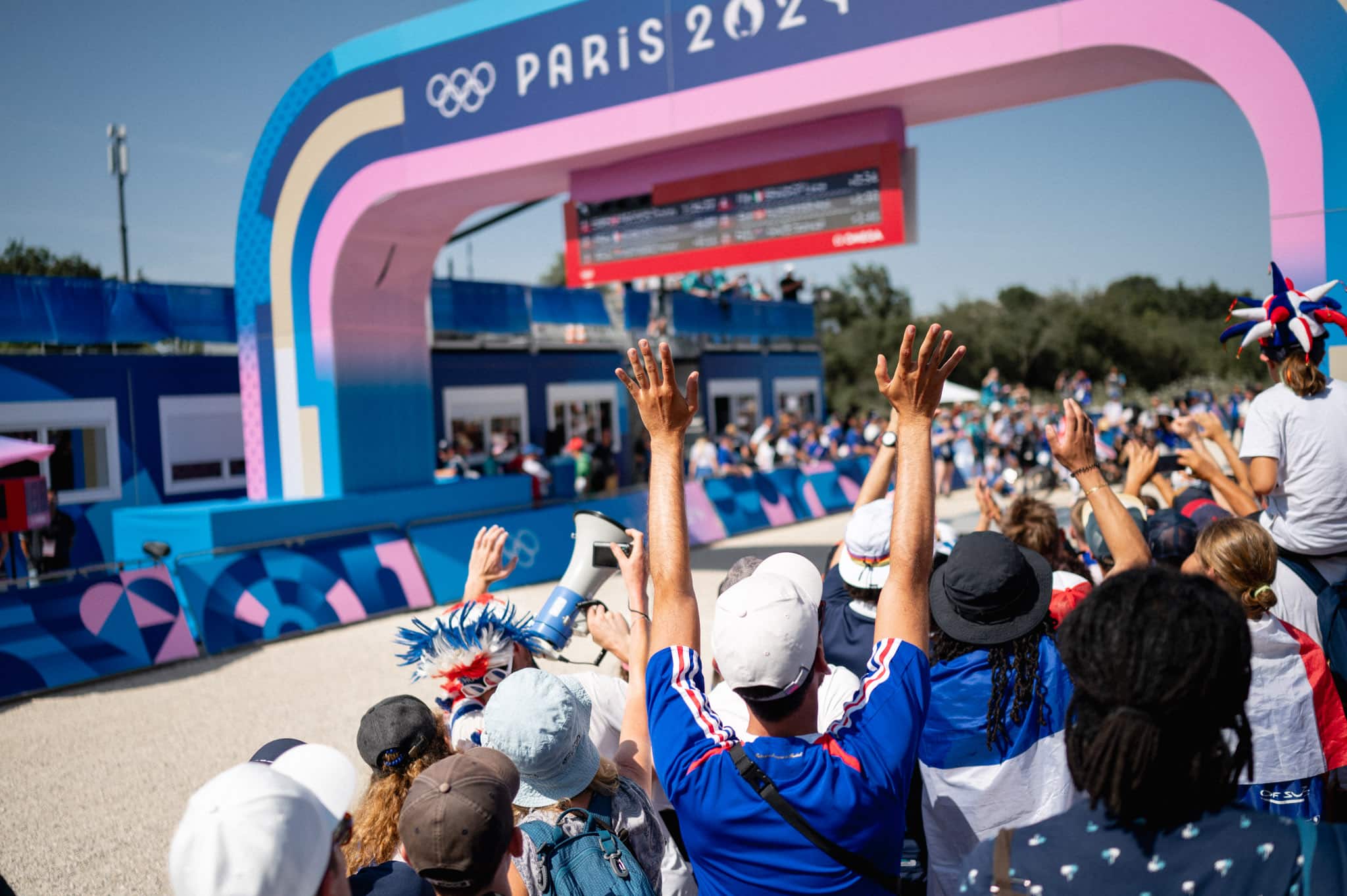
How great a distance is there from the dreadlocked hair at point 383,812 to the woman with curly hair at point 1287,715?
2.11m

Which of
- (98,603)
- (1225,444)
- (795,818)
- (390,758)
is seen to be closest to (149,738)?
(98,603)

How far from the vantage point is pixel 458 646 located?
9.25 ft

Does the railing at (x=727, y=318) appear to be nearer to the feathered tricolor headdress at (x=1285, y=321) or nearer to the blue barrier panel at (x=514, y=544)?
the blue barrier panel at (x=514, y=544)

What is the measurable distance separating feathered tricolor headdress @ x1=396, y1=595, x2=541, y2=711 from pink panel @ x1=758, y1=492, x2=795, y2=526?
1224 centimetres

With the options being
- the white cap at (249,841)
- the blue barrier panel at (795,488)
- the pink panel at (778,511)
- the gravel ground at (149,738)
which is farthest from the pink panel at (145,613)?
the blue barrier panel at (795,488)

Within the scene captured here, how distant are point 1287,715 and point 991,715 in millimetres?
925

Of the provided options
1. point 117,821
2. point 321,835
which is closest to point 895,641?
point 321,835

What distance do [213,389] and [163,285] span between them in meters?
1.87

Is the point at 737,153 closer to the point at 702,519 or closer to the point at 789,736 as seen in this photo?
the point at 702,519

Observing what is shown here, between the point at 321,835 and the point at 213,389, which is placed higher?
the point at 213,389

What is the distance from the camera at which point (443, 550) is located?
10.3m

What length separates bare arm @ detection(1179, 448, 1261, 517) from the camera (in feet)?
13.2

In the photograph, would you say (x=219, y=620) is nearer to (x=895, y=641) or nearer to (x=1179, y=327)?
(x=895, y=641)

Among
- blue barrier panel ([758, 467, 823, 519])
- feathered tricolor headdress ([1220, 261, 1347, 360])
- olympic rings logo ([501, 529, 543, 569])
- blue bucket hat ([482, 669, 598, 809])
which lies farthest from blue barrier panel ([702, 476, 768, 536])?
blue bucket hat ([482, 669, 598, 809])
